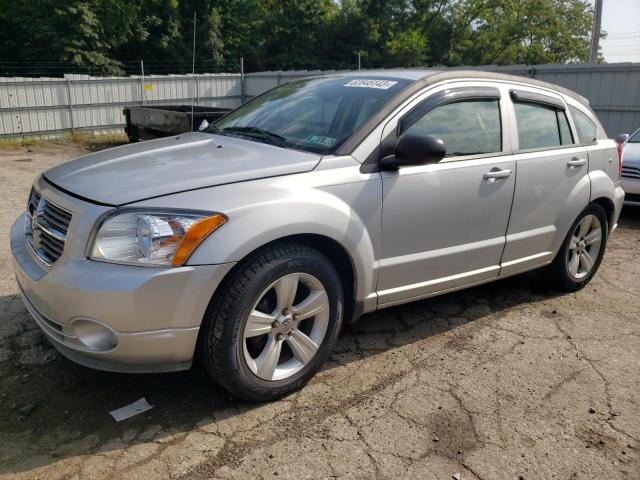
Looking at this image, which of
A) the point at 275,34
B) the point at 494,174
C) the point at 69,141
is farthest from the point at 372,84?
the point at 275,34

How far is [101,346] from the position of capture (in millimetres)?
2516

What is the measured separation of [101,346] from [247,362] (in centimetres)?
68

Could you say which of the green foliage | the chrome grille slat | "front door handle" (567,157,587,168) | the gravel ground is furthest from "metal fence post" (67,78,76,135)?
"front door handle" (567,157,587,168)

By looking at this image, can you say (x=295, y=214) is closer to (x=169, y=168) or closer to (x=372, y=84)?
(x=169, y=168)

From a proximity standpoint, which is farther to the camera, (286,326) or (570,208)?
(570,208)

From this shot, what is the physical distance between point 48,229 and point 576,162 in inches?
143

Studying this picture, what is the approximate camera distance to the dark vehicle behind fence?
997 cm

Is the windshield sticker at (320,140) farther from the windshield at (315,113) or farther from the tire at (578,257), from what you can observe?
the tire at (578,257)

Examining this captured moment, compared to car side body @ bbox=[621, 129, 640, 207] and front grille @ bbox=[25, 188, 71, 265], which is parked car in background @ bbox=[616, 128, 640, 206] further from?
front grille @ bbox=[25, 188, 71, 265]

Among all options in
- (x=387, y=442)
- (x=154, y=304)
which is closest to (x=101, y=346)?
(x=154, y=304)

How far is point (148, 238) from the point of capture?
7.98 ft

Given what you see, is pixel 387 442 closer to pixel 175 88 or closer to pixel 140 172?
pixel 140 172

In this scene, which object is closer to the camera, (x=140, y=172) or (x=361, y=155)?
(x=140, y=172)

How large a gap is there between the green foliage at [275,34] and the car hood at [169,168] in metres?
24.1
